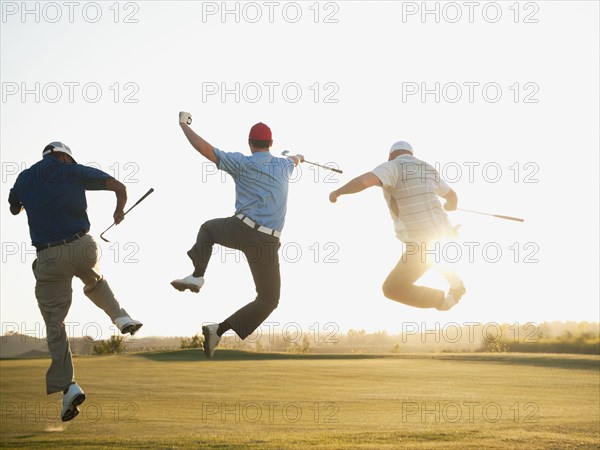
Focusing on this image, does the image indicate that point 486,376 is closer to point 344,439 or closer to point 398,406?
point 398,406

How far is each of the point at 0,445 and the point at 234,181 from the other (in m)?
56.5

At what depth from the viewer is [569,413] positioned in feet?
256

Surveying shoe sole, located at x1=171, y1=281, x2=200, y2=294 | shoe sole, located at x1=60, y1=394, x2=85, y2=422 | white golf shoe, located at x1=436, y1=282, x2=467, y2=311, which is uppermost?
shoe sole, located at x1=171, y1=281, x2=200, y2=294

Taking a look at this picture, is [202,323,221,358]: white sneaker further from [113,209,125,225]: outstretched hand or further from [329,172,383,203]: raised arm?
[329,172,383,203]: raised arm

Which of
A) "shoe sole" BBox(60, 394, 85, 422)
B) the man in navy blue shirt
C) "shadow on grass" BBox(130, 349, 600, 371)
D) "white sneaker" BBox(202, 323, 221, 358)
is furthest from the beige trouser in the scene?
"shadow on grass" BBox(130, 349, 600, 371)

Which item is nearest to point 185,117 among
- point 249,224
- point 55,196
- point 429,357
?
point 249,224

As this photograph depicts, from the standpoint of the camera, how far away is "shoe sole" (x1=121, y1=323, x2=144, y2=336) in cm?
1360

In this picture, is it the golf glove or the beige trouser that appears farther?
the beige trouser

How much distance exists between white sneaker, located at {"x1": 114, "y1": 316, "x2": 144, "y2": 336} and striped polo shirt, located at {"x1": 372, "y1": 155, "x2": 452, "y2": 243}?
4.06m

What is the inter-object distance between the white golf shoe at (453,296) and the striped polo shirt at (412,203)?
0.83 metres

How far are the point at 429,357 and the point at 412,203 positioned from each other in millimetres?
110889

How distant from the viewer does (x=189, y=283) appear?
1254 centimetres

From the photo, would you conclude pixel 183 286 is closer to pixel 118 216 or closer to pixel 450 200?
pixel 118 216

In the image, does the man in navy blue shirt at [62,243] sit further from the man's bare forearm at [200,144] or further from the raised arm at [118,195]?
the man's bare forearm at [200,144]
